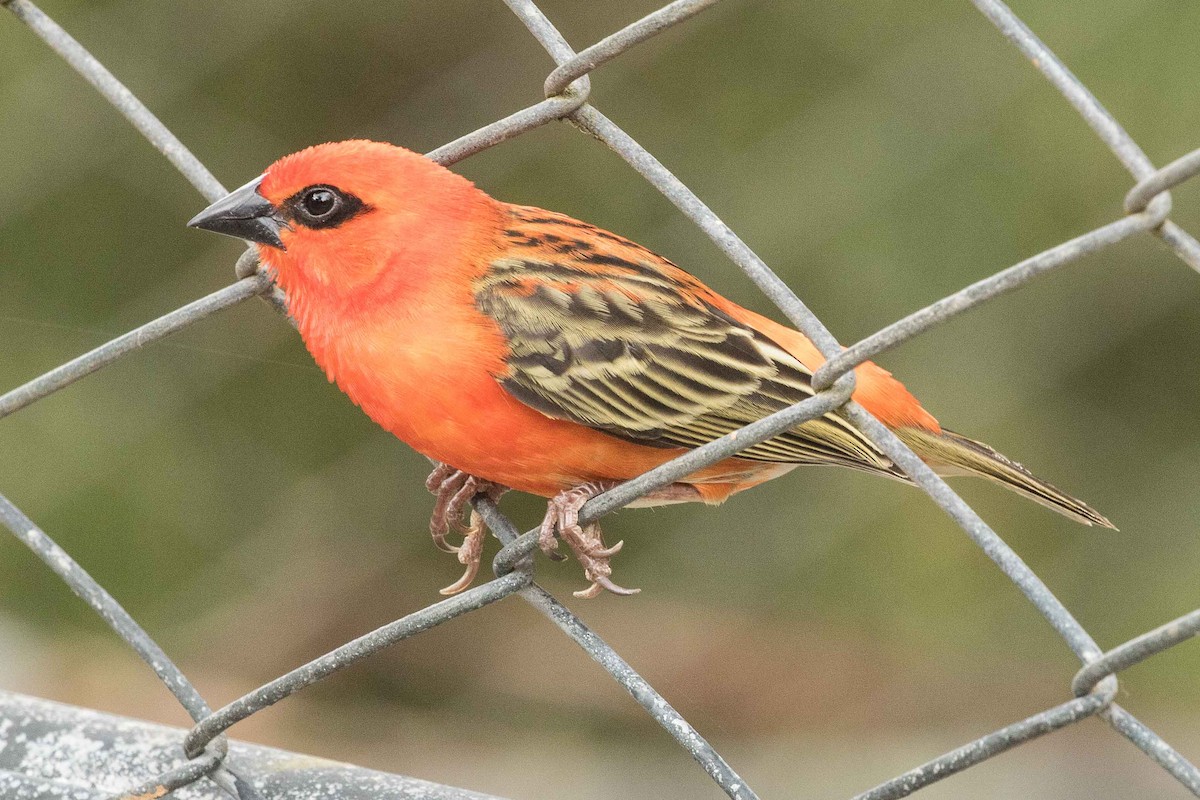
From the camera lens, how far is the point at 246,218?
2658 mm

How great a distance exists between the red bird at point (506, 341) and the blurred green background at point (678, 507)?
1.91m

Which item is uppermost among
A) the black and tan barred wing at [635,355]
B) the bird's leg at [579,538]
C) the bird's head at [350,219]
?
the bird's head at [350,219]

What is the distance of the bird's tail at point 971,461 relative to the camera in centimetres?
285

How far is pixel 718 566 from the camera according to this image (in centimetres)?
538

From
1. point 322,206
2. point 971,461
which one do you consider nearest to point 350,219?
point 322,206

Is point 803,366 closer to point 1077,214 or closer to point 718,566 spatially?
point 1077,214

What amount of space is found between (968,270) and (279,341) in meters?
2.28

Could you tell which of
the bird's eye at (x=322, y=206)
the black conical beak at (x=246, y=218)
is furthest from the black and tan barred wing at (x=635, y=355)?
the black conical beak at (x=246, y=218)

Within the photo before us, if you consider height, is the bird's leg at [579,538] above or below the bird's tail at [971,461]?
above

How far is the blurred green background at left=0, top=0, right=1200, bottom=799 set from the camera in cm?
466

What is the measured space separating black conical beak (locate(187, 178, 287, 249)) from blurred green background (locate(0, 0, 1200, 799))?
216cm

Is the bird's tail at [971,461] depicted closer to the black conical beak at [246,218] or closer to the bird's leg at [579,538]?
the bird's leg at [579,538]

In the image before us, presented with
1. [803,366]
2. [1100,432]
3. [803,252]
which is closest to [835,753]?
[1100,432]

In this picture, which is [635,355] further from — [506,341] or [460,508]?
[460,508]
